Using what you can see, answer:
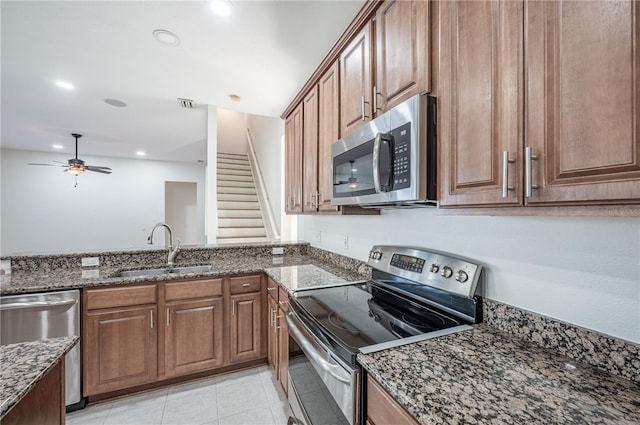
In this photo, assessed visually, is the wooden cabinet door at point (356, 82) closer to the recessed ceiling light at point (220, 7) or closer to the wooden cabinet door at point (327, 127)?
the wooden cabinet door at point (327, 127)

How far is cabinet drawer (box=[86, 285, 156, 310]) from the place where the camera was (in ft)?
6.22

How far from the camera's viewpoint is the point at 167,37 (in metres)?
1.92

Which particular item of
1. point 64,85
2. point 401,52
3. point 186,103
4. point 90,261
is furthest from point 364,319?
point 64,85

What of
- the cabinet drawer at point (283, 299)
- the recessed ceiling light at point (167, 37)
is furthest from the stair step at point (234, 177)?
the cabinet drawer at point (283, 299)

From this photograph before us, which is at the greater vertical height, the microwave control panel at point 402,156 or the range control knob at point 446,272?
the microwave control panel at point 402,156

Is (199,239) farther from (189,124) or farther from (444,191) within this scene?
(444,191)

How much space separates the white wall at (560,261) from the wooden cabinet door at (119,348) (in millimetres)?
2071

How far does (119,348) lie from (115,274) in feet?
1.85

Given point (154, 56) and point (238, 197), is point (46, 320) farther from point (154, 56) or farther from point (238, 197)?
point (238, 197)

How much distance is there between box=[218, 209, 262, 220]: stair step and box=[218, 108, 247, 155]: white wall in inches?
108

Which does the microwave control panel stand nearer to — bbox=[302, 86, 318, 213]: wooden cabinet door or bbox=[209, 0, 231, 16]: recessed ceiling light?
bbox=[302, 86, 318, 213]: wooden cabinet door

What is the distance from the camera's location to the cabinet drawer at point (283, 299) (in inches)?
69.5

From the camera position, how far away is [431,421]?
63cm

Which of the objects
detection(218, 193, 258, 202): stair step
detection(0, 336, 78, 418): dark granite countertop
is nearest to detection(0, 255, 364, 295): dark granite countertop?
detection(0, 336, 78, 418): dark granite countertop
